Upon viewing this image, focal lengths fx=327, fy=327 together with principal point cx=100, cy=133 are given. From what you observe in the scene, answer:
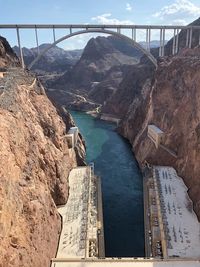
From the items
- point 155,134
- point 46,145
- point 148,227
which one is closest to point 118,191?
point 148,227

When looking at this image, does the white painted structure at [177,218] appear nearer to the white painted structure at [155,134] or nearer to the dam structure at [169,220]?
the dam structure at [169,220]

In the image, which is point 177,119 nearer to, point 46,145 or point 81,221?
point 46,145

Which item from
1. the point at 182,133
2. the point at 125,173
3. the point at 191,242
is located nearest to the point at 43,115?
the point at 125,173

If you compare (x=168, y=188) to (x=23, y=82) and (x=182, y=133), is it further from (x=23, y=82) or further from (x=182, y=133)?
(x=23, y=82)

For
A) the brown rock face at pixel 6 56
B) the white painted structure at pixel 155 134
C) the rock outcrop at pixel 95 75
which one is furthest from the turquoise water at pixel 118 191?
the rock outcrop at pixel 95 75

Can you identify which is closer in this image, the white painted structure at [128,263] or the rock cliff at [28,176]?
the rock cliff at [28,176]

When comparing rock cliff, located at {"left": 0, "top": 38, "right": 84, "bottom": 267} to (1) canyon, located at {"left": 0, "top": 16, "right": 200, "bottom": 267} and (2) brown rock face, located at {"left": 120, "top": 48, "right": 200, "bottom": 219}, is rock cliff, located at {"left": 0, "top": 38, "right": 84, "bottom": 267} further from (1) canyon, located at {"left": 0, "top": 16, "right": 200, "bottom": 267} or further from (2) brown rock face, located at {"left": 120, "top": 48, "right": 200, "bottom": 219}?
(2) brown rock face, located at {"left": 120, "top": 48, "right": 200, "bottom": 219}
